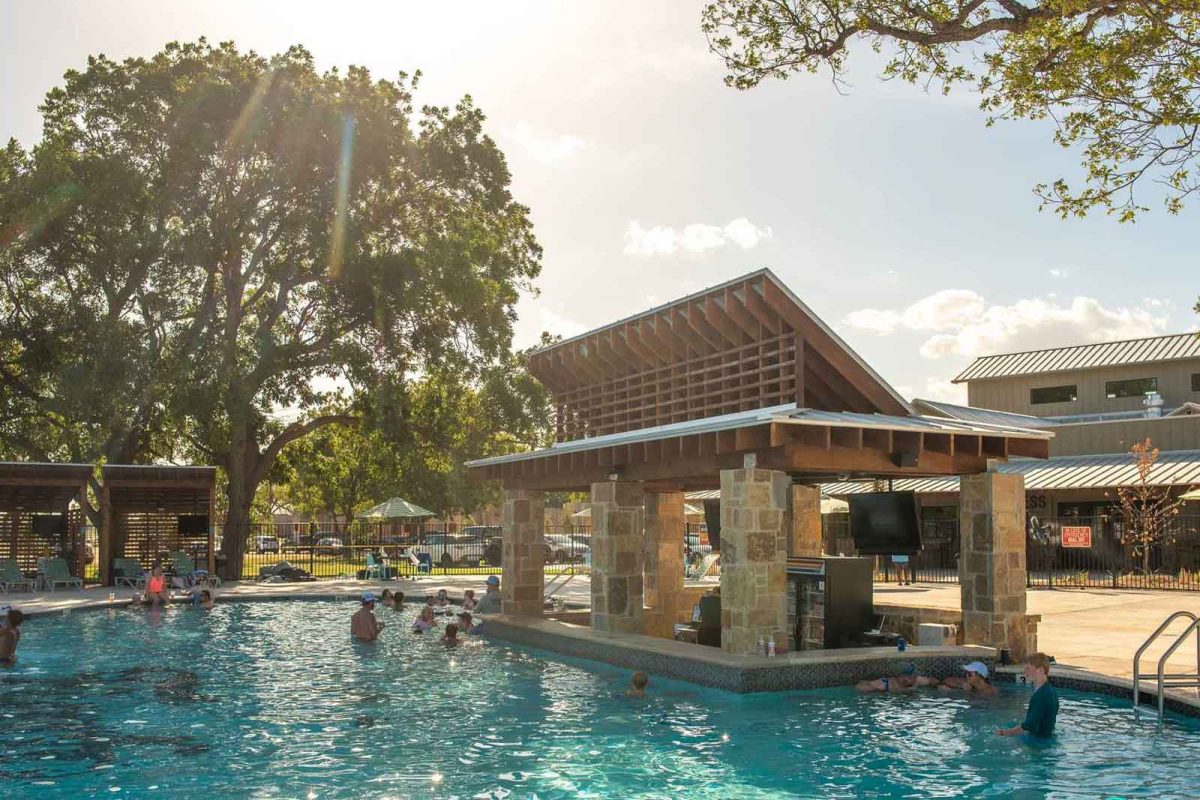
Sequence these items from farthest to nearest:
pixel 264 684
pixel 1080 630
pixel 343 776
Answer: pixel 1080 630, pixel 264 684, pixel 343 776

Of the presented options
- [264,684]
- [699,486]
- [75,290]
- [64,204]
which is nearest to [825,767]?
[264,684]

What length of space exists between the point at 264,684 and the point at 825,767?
9.37 m

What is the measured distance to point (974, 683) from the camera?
1480cm

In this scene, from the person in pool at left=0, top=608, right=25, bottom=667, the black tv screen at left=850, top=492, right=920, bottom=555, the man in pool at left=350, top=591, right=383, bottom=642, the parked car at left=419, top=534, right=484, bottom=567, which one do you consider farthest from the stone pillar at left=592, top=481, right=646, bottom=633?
the parked car at left=419, top=534, right=484, bottom=567

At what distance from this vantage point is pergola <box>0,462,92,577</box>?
3039 centimetres

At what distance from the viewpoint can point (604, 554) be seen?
1939 cm

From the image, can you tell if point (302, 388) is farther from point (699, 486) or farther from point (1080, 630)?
point (1080, 630)

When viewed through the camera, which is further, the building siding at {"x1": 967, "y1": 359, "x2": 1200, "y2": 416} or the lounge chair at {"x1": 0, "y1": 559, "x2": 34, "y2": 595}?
the building siding at {"x1": 967, "y1": 359, "x2": 1200, "y2": 416}

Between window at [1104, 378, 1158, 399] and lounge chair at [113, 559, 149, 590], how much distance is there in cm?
3712

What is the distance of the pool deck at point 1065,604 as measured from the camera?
1590 centimetres

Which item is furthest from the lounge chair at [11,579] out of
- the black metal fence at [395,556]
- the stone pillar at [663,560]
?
the stone pillar at [663,560]

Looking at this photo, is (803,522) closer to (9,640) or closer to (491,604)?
(491,604)

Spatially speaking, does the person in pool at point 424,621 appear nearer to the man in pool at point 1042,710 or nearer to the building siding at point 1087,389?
the man in pool at point 1042,710

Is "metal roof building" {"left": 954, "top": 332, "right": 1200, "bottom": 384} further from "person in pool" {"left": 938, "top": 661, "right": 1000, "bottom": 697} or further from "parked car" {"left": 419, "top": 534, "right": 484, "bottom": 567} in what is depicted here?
"person in pool" {"left": 938, "top": 661, "right": 1000, "bottom": 697}
